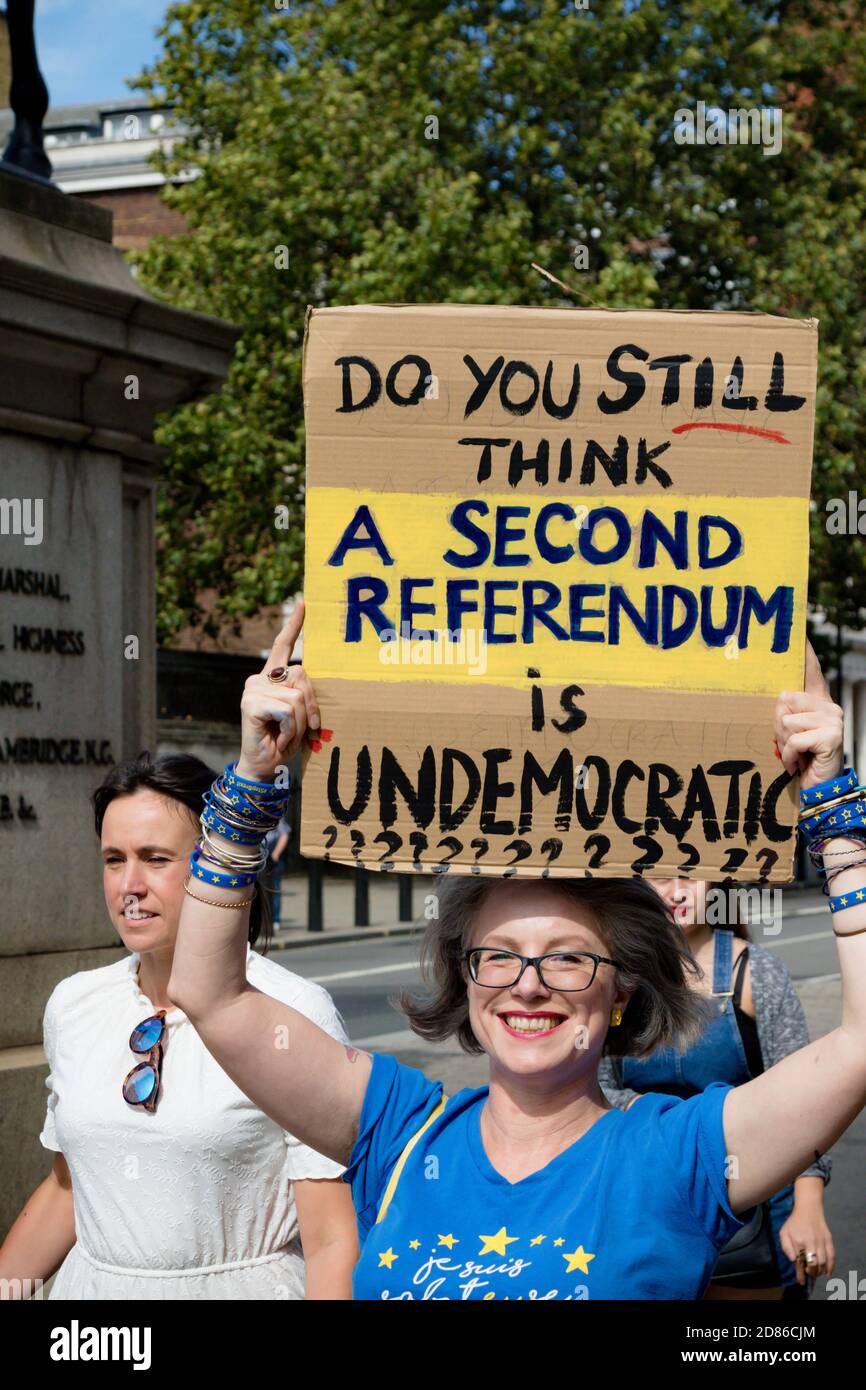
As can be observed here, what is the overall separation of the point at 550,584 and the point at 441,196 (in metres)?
21.2

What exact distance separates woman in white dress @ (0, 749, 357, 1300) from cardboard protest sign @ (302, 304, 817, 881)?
623mm

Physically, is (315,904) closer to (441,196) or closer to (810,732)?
(441,196)

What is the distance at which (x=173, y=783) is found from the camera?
10.9 ft

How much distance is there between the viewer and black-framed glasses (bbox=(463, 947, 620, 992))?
8.61ft

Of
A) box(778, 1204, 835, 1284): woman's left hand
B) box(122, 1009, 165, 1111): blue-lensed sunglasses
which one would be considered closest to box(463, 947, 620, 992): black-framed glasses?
box(122, 1009, 165, 1111): blue-lensed sunglasses

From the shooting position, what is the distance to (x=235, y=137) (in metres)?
26.3

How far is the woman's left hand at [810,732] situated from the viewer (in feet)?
7.93

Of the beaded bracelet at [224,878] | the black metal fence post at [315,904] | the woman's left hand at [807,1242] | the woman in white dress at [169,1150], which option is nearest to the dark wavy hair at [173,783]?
the woman in white dress at [169,1150]

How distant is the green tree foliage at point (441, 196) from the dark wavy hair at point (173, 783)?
19736 mm

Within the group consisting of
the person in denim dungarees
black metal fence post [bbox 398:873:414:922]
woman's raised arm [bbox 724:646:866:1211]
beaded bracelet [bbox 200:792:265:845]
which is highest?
beaded bracelet [bbox 200:792:265:845]

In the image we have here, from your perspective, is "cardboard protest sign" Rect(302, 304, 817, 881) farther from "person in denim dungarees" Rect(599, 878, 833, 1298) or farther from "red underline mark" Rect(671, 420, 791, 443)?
"person in denim dungarees" Rect(599, 878, 833, 1298)

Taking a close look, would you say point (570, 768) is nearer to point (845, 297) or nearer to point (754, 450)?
point (754, 450)

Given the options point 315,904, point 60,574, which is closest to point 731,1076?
point 60,574
